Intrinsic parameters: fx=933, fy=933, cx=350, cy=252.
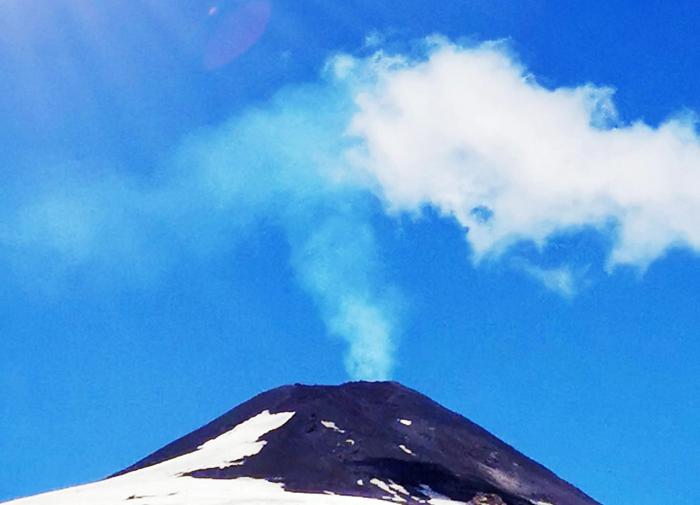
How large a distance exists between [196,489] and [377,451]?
19071mm

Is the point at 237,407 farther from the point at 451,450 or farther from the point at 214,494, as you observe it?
the point at 214,494

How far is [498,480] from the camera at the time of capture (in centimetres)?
7425

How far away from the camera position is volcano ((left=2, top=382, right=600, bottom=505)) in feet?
189

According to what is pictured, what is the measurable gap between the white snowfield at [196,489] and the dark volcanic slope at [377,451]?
1.78 meters

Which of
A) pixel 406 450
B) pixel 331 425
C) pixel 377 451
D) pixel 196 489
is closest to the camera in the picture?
pixel 196 489

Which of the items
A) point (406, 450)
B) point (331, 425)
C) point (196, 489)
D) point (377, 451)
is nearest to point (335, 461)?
point (377, 451)

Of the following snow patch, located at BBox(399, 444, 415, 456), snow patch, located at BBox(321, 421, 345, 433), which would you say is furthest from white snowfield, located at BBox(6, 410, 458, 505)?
snow patch, located at BBox(399, 444, 415, 456)

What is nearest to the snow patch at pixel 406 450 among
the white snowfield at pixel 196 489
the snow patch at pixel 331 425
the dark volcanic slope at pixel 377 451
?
the dark volcanic slope at pixel 377 451

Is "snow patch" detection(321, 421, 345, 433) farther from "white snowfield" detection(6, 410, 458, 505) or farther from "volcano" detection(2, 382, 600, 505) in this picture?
"white snowfield" detection(6, 410, 458, 505)

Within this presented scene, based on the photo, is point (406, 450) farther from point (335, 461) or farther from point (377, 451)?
point (335, 461)

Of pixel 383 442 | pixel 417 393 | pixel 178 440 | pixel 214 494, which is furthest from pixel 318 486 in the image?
pixel 417 393

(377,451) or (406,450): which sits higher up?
(406,450)

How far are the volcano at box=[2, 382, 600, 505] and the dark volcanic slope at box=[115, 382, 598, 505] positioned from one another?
133mm

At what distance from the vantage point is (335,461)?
219 feet
